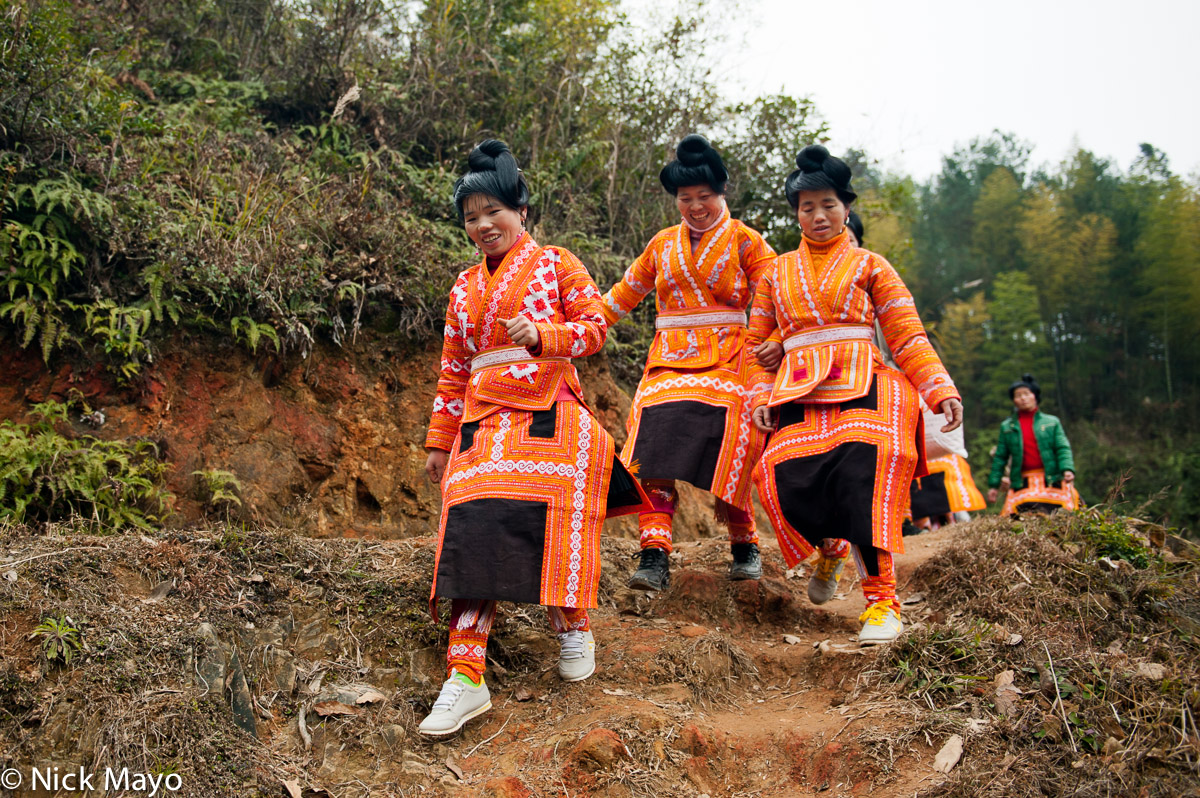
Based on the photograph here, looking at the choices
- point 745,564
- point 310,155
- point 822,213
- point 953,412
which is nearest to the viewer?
point 953,412

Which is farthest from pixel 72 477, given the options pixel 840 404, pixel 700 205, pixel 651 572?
pixel 840 404

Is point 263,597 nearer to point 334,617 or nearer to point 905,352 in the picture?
point 334,617

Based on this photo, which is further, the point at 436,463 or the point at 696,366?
the point at 696,366

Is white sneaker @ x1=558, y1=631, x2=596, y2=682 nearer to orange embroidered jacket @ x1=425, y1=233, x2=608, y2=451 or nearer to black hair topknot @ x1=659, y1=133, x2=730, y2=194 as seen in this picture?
orange embroidered jacket @ x1=425, y1=233, x2=608, y2=451

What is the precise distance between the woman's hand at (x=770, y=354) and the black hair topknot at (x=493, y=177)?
142 centimetres

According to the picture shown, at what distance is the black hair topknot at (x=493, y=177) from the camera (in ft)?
11.5

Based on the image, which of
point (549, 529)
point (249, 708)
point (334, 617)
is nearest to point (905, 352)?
point (549, 529)

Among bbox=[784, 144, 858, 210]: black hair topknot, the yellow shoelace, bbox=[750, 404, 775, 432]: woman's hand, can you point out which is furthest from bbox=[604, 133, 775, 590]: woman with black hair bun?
the yellow shoelace

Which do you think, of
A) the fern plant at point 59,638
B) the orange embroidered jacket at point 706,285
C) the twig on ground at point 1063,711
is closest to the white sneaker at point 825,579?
the orange embroidered jacket at point 706,285

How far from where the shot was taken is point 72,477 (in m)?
3.92

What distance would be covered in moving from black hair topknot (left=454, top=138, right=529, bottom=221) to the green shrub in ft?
6.69

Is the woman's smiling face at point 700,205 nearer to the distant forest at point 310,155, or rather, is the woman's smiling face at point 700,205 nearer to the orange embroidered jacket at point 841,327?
the orange embroidered jacket at point 841,327

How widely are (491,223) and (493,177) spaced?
176 mm

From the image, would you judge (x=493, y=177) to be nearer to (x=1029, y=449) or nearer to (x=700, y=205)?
(x=700, y=205)
